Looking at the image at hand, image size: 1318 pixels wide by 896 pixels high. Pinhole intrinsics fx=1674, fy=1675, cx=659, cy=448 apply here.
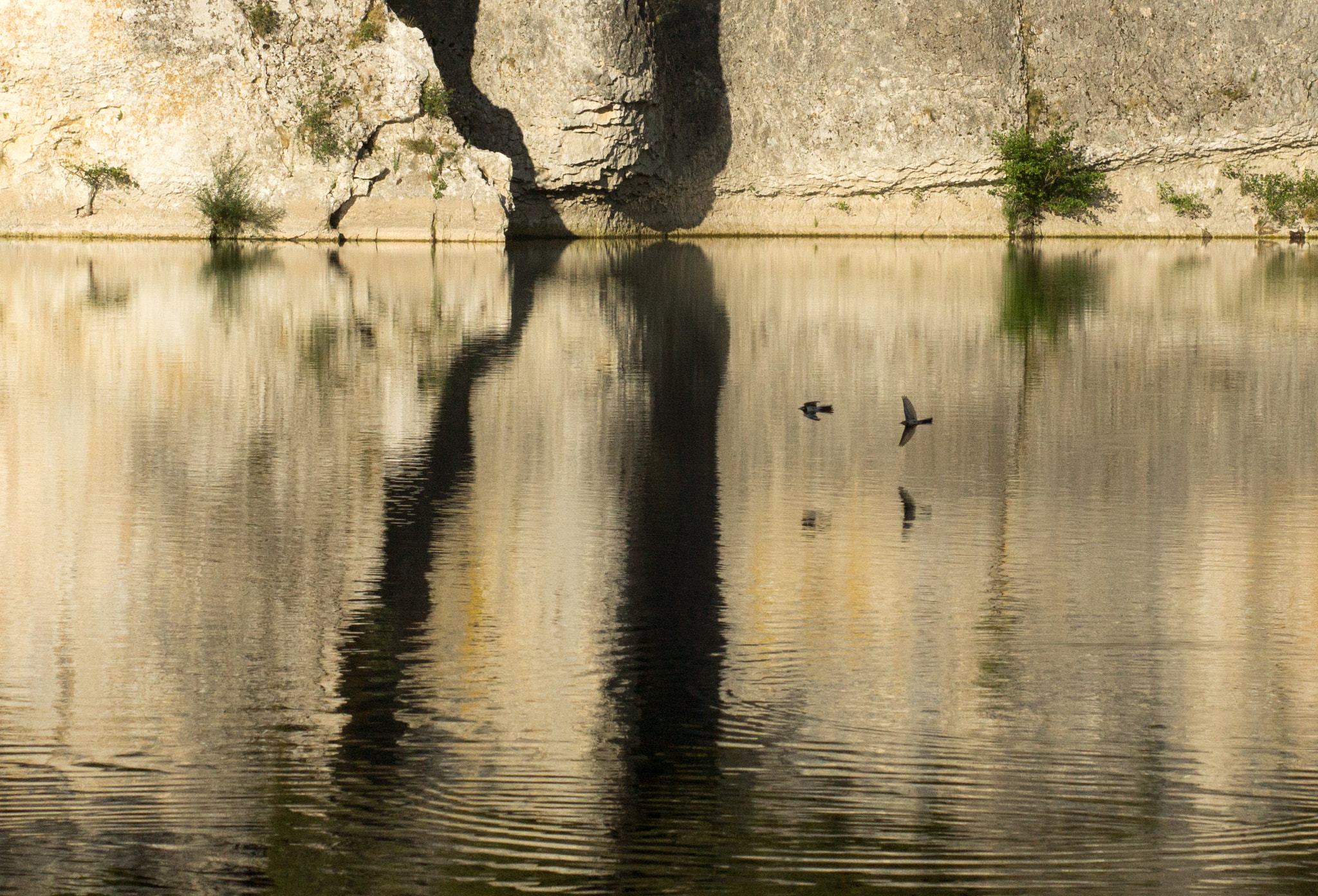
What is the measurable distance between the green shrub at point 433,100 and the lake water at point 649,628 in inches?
1182

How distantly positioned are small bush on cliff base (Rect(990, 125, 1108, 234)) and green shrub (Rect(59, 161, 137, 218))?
26.5m

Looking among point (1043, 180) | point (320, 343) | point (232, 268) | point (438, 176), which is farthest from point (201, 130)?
point (320, 343)

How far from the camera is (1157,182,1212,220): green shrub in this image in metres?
54.5

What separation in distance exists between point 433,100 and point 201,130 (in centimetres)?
627

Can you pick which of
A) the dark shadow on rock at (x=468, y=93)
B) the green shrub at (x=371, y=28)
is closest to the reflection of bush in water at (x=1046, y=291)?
the dark shadow on rock at (x=468, y=93)

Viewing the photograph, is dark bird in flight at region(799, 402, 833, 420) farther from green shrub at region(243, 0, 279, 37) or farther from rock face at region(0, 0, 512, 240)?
green shrub at region(243, 0, 279, 37)

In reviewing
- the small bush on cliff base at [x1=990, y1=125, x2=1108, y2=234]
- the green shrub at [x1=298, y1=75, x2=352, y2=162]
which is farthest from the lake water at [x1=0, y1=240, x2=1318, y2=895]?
the small bush on cliff base at [x1=990, y1=125, x2=1108, y2=234]

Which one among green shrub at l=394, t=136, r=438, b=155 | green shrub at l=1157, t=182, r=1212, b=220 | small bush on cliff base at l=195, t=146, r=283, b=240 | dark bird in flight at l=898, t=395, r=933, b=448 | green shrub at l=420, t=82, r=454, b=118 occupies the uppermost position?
green shrub at l=420, t=82, r=454, b=118

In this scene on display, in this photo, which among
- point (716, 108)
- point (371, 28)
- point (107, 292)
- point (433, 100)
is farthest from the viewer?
point (716, 108)

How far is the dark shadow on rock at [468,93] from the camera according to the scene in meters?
51.2

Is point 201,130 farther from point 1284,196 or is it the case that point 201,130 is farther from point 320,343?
point 1284,196

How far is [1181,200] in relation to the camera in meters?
54.4

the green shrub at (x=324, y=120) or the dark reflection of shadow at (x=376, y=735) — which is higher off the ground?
the green shrub at (x=324, y=120)

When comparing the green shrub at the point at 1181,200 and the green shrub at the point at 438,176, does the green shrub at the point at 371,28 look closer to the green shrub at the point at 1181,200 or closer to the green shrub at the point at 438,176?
the green shrub at the point at 438,176
